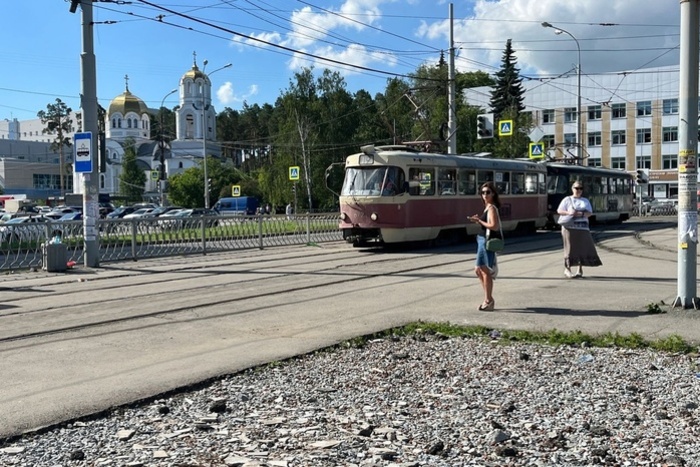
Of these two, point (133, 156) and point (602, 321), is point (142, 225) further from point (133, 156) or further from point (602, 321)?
point (133, 156)

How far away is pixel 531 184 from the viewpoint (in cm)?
2945

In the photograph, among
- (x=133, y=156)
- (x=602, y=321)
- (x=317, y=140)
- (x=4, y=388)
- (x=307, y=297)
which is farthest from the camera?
(x=133, y=156)

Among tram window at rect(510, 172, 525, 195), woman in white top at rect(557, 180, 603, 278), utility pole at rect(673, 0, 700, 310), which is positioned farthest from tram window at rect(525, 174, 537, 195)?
utility pole at rect(673, 0, 700, 310)

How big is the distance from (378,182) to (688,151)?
12662mm

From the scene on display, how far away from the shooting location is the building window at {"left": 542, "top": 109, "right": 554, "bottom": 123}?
273 ft

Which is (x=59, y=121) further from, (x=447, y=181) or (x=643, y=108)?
(x=447, y=181)

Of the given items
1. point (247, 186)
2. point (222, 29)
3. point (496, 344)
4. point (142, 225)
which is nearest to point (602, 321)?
point (496, 344)

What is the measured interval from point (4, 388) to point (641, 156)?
259 ft

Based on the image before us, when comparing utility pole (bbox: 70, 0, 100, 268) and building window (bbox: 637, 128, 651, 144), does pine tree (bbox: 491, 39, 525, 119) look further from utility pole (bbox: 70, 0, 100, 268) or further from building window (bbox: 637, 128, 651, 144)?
utility pole (bbox: 70, 0, 100, 268)

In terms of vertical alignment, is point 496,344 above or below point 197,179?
below

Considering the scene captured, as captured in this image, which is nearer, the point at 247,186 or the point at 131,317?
the point at 131,317

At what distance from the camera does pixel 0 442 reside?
4.80 m

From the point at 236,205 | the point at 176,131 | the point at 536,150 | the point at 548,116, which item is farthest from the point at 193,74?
the point at 536,150

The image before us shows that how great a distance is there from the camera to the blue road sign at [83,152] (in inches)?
721
